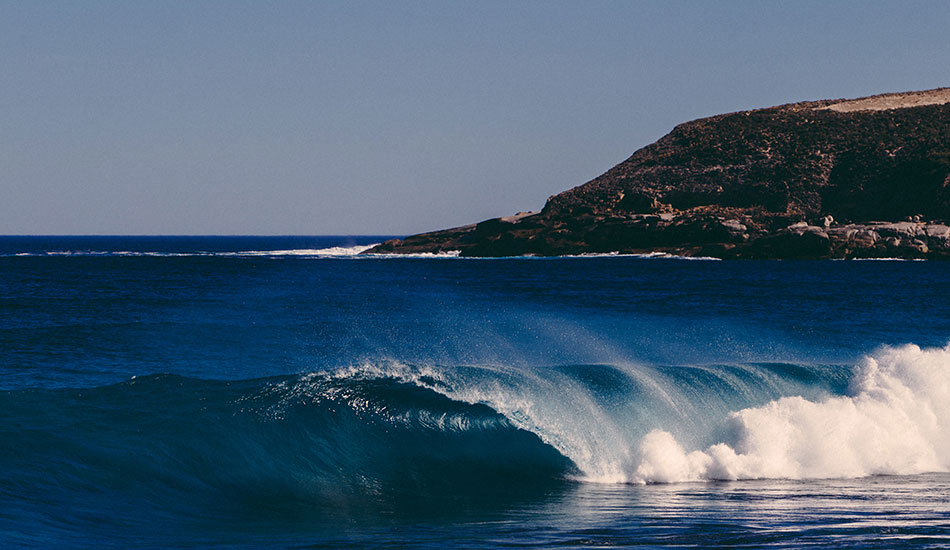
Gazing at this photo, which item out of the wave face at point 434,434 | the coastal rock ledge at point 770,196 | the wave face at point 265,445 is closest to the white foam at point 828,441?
the wave face at point 434,434

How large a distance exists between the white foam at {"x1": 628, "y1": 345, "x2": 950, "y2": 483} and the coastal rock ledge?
96.2 metres

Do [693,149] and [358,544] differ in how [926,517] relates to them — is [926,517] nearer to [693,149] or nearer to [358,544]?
[358,544]

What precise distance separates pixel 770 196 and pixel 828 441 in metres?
132

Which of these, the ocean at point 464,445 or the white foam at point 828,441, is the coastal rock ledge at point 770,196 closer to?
the ocean at point 464,445

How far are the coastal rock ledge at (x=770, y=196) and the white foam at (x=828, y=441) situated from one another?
316 ft

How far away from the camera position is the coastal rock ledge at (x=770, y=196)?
113125 millimetres

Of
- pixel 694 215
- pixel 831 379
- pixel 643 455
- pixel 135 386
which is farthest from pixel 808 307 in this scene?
pixel 694 215

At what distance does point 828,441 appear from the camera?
15219 mm

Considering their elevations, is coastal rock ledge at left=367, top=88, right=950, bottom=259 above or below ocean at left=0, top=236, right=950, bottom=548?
above

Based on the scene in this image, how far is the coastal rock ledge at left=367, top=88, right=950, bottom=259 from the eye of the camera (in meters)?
113

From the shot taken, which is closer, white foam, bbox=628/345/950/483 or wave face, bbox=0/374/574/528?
wave face, bbox=0/374/574/528

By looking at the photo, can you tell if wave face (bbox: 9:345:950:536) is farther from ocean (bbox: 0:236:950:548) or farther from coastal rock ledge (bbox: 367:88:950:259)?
coastal rock ledge (bbox: 367:88:950:259)

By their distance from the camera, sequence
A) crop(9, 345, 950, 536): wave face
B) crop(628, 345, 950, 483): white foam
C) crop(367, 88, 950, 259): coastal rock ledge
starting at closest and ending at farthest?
crop(9, 345, 950, 536): wave face, crop(628, 345, 950, 483): white foam, crop(367, 88, 950, 259): coastal rock ledge

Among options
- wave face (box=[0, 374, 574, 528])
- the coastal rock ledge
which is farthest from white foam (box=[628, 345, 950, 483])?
the coastal rock ledge
